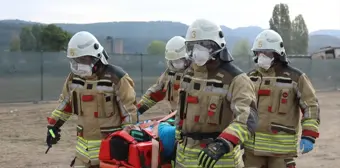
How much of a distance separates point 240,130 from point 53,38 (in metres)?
37.2

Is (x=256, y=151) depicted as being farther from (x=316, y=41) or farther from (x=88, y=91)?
(x=316, y=41)

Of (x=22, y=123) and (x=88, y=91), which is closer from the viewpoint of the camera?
(x=88, y=91)

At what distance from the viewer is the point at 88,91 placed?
555cm

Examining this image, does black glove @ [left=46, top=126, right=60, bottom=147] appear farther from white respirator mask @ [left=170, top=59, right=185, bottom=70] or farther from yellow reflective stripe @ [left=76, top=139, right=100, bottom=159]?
white respirator mask @ [left=170, top=59, right=185, bottom=70]

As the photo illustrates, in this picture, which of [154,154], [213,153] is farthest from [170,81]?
[213,153]

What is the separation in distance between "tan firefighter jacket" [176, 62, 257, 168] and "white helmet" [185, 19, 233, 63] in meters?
0.10

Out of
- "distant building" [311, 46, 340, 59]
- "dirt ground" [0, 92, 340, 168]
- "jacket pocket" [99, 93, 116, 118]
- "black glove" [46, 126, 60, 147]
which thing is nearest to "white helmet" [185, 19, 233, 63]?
"jacket pocket" [99, 93, 116, 118]

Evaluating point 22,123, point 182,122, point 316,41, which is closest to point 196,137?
point 182,122

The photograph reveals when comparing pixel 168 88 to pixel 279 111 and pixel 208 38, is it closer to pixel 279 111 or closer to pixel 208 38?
pixel 279 111

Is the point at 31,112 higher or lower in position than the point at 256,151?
lower

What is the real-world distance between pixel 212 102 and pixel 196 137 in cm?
32

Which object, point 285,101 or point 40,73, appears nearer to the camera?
point 285,101

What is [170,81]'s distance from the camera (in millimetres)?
7262

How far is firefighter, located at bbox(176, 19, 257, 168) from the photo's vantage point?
13.8 ft
